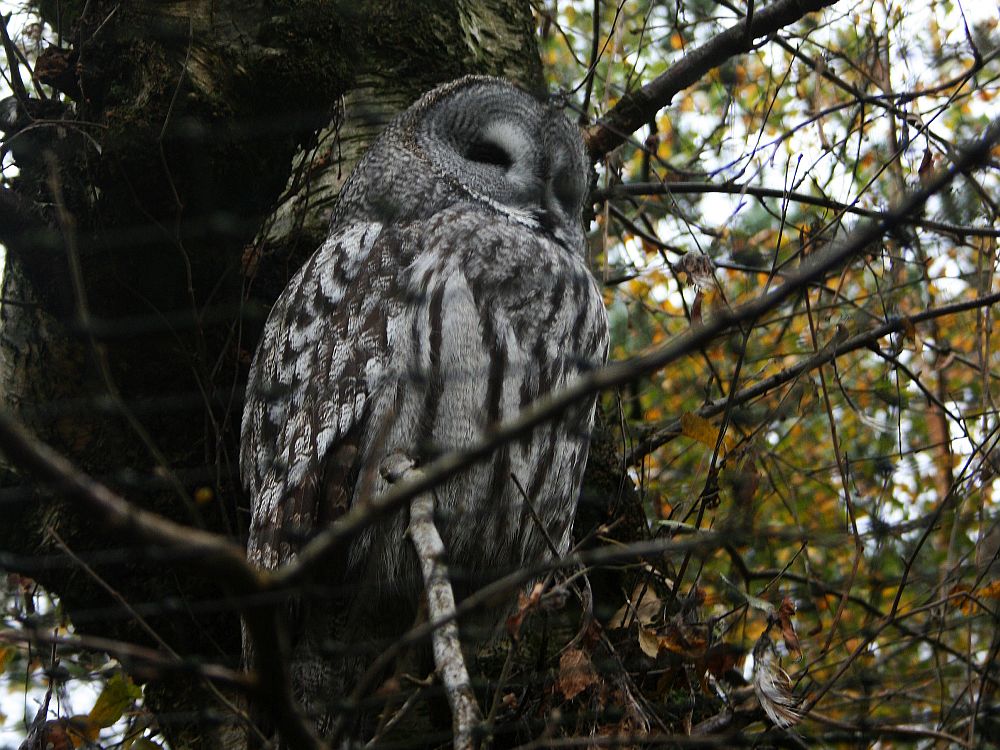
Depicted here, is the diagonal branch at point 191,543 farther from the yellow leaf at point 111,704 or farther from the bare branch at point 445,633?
the yellow leaf at point 111,704

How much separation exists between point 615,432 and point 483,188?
1.00m

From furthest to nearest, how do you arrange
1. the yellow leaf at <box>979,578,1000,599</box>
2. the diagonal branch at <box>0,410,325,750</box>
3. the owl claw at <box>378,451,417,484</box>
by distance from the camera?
the yellow leaf at <box>979,578,1000,599</box>, the owl claw at <box>378,451,417,484</box>, the diagonal branch at <box>0,410,325,750</box>

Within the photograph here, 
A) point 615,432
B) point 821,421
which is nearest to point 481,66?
point 615,432

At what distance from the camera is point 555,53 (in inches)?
265

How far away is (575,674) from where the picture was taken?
6.48 feet

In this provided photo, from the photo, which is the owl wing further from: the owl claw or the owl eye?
the owl eye

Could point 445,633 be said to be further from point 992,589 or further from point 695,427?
point 992,589

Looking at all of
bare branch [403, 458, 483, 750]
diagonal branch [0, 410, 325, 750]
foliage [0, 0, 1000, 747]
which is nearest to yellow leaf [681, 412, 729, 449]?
foliage [0, 0, 1000, 747]

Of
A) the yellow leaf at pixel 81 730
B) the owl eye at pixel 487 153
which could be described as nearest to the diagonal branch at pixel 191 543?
the yellow leaf at pixel 81 730

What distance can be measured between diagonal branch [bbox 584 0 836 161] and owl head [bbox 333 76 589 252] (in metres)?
0.16

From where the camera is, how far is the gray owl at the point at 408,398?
2117 mm

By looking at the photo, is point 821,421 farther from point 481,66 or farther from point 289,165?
point 289,165

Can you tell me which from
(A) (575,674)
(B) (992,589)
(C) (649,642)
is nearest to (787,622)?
(C) (649,642)

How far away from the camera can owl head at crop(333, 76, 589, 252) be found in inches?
106
